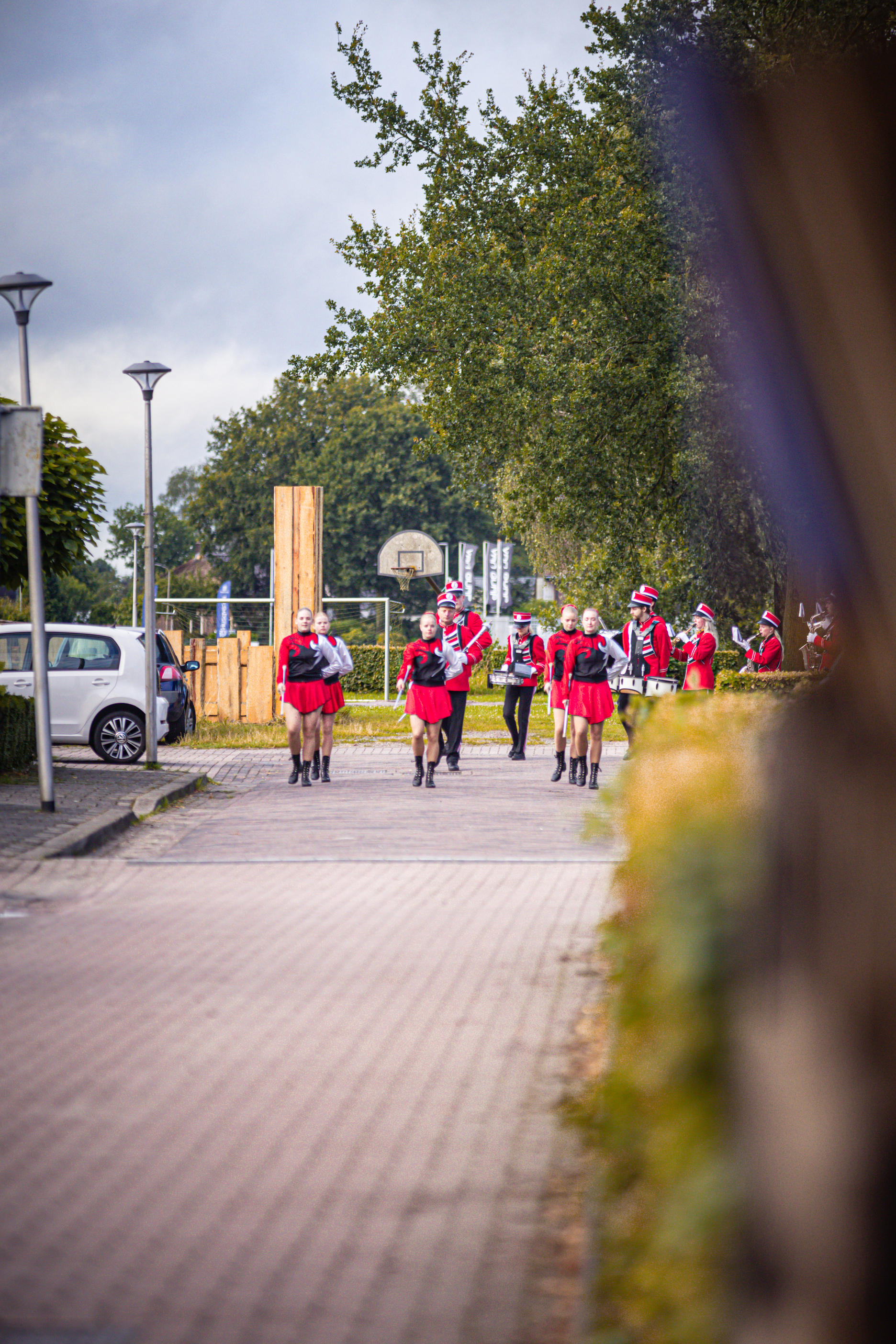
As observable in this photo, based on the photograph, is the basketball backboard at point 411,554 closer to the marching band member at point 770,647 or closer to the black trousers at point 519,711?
the marching band member at point 770,647

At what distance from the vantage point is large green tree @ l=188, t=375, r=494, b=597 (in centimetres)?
7250

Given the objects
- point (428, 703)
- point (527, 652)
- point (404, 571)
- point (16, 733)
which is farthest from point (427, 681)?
point (404, 571)

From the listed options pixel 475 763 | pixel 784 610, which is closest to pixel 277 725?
pixel 475 763

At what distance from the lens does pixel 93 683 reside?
18297 mm

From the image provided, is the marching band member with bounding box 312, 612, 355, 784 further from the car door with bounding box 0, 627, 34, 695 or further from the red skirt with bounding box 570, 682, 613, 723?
the car door with bounding box 0, 627, 34, 695

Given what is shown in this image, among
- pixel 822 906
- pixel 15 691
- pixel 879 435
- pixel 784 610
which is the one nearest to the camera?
pixel 822 906

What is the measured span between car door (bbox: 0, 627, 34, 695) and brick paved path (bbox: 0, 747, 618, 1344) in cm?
946

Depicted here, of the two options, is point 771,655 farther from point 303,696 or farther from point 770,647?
point 303,696

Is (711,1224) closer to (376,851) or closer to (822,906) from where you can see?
(822,906)

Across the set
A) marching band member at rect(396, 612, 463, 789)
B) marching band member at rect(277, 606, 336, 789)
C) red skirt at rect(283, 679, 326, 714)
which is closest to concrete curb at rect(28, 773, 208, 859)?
marching band member at rect(277, 606, 336, 789)

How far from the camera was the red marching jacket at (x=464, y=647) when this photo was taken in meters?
18.1

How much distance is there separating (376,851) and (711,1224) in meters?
8.32

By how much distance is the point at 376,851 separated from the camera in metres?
10.1

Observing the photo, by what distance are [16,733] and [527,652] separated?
7183 millimetres
